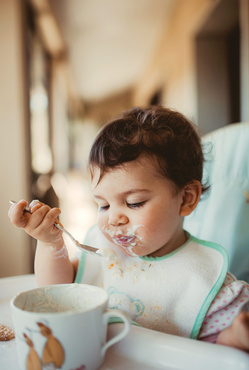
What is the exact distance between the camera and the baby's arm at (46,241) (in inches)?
28.3

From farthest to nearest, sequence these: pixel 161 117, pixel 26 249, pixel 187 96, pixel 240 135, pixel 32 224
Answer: pixel 187 96, pixel 26 249, pixel 240 135, pixel 161 117, pixel 32 224

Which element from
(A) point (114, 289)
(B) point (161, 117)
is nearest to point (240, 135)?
(B) point (161, 117)

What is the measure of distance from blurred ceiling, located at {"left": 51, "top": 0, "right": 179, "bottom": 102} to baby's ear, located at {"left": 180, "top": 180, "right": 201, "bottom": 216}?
367 centimetres

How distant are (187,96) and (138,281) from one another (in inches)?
129

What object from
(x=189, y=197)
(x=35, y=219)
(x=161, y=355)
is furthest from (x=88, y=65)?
(x=161, y=355)

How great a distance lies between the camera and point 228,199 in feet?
3.51

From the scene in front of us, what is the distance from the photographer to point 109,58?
6.70 metres

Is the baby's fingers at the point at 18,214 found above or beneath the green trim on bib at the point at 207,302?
above

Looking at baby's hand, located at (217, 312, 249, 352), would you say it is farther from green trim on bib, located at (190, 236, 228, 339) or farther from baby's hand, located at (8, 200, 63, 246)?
baby's hand, located at (8, 200, 63, 246)

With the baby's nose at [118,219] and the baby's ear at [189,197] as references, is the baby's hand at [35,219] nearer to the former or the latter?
the baby's nose at [118,219]

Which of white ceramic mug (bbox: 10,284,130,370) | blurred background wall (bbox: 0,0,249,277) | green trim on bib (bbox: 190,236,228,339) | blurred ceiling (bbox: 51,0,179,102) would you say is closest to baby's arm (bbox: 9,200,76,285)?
white ceramic mug (bbox: 10,284,130,370)

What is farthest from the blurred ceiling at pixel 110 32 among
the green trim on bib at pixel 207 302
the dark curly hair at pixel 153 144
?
the green trim on bib at pixel 207 302

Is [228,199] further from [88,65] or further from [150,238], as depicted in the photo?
[88,65]

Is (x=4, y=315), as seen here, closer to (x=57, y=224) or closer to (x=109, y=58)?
(x=57, y=224)
